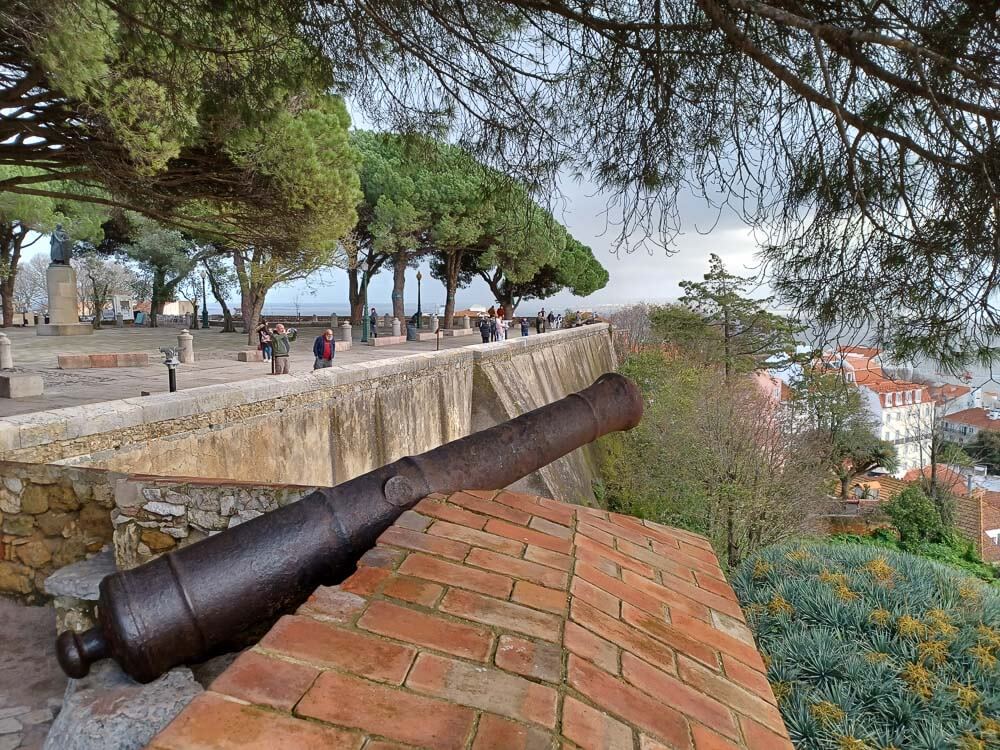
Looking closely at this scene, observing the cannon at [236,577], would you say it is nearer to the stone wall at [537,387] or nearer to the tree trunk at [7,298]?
the stone wall at [537,387]

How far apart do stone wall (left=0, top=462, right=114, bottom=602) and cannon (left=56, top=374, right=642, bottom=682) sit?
208 cm

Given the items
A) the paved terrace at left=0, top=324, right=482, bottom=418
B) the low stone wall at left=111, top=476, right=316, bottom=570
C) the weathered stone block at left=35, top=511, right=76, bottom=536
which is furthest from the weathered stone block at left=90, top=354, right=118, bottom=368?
the low stone wall at left=111, top=476, right=316, bottom=570

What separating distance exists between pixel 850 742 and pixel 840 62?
5251mm

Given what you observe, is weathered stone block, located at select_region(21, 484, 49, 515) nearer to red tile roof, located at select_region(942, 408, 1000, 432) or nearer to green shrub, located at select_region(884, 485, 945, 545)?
green shrub, located at select_region(884, 485, 945, 545)

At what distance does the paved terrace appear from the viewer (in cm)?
809

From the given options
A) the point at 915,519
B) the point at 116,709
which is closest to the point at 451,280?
the point at 915,519

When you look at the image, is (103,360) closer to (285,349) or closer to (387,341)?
(285,349)

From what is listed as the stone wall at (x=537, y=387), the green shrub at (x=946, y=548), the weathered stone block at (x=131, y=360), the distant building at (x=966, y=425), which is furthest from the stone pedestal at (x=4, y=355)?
the distant building at (x=966, y=425)

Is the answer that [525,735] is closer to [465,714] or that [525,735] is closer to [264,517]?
[465,714]

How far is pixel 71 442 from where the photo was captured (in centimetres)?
370

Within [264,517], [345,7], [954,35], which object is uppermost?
[345,7]

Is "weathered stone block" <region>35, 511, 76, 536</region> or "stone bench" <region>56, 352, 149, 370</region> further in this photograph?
"stone bench" <region>56, 352, 149, 370</region>

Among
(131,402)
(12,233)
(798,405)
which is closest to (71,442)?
(131,402)

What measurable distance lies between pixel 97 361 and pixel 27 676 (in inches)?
428
